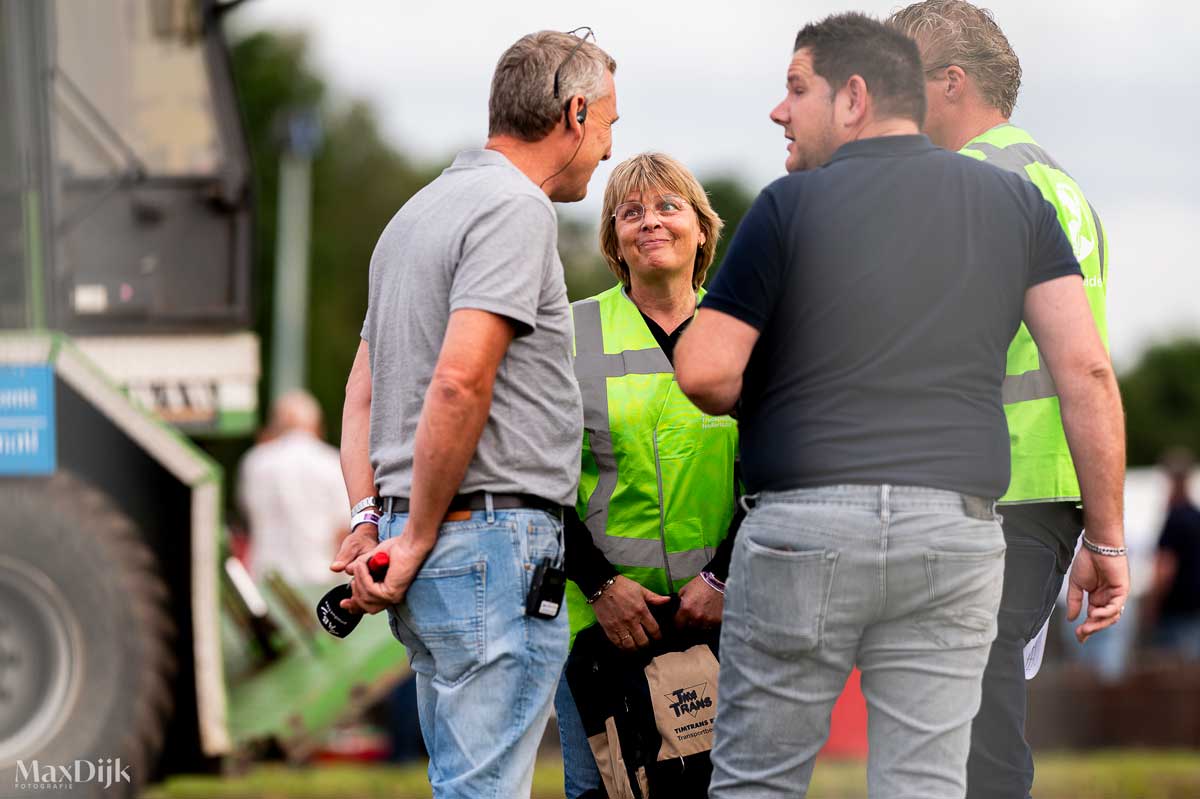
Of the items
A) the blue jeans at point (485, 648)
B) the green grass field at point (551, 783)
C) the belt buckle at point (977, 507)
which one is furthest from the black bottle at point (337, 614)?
the green grass field at point (551, 783)

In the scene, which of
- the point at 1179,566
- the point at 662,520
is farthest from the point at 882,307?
the point at 1179,566

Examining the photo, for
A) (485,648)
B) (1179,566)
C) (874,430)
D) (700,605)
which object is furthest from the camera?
(1179,566)

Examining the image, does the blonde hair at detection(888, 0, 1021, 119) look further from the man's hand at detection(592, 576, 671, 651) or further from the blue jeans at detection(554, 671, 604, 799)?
the blue jeans at detection(554, 671, 604, 799)

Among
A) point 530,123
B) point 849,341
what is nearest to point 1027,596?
point 849,341

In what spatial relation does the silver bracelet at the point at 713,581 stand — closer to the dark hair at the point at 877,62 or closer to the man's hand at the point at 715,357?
the man's hand at the point at 715,357

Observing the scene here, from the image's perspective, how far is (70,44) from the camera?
15.9 ft

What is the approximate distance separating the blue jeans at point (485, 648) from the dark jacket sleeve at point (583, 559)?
1.50 ft

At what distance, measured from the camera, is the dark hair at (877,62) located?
2389 millimetres

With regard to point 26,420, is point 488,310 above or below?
above

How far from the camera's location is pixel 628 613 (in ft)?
9.44

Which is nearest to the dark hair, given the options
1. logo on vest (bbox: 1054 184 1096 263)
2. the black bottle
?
logo on vest (bbox: 1054 184 1096 263)

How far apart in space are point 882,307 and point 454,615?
0.81 metres

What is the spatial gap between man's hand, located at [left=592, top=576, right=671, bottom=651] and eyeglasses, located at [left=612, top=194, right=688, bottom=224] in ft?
2.31

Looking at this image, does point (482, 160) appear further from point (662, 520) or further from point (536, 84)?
point (662, 520)
